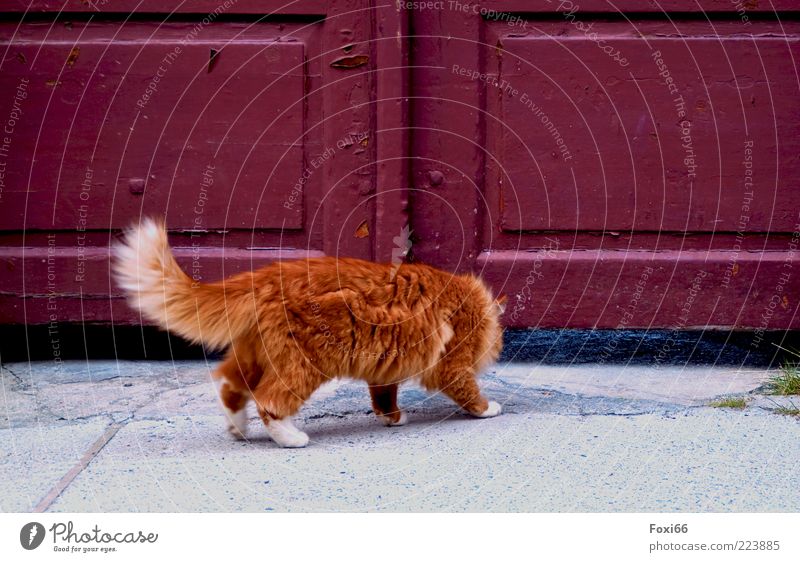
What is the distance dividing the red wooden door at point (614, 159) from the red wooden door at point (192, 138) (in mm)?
337

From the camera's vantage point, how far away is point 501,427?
11.9ft

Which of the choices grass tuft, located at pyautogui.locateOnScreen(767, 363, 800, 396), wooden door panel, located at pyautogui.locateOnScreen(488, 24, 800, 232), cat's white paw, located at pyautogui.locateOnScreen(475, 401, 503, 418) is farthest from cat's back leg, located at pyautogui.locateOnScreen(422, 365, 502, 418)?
grass tuft, located at pyautogui.locateOnScreen(767, 363, 800, 396)

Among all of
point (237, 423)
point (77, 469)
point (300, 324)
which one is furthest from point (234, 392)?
point (77, 469)

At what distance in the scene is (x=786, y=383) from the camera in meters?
4.09

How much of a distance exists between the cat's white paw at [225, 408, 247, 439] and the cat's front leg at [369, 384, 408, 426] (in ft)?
1.74

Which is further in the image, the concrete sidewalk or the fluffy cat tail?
the fluffy cat tail

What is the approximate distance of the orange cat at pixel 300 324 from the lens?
3.27m

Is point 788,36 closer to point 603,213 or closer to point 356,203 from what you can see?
point 603,213

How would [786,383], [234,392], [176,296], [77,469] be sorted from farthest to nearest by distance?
1. [786,383]
2. [234,392]
3. [176,296]
4. [77,469]

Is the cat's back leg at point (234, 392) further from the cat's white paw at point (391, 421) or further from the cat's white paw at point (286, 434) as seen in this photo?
the cat's white paw at point (391, 421)

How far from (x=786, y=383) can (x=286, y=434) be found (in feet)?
7.45

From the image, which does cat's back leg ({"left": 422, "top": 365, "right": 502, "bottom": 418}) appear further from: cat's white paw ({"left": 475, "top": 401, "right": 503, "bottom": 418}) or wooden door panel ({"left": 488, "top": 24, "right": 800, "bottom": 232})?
wooden door panel ({"left": 488, "top": 24, "right": 800, "bottom": 232})

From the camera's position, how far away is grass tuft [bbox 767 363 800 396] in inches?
159

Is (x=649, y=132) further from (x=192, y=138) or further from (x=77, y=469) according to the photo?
(x=77, y=469)
